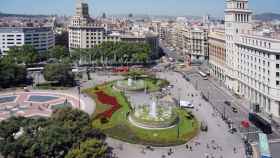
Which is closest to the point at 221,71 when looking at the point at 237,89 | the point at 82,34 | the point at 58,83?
the point at 237,89

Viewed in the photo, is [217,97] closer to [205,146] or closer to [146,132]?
[146,132]

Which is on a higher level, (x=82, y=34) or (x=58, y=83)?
(x=82, y=34)

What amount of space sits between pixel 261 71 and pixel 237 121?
15.9 metres

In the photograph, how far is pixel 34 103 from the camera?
86.2 m

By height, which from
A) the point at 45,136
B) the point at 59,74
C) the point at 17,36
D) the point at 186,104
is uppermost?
the point at 17,36

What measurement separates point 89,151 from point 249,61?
191ft

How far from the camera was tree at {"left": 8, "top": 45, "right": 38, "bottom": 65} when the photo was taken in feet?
448

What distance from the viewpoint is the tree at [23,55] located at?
136 meters

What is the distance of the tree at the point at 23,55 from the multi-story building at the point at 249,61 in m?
75.7

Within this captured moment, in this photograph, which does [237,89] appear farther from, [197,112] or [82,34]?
[82,34]

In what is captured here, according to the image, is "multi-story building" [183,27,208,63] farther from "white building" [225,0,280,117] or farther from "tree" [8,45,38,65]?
"tree" [8,45,38,65]

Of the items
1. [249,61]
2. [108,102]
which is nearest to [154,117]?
[108,102]

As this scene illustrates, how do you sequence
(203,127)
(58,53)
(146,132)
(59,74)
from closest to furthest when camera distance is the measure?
1. (146,132)
2. (203,127)
3. (59,74)
4. (58,53)

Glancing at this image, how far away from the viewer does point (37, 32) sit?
17012 centimetres
